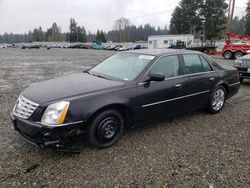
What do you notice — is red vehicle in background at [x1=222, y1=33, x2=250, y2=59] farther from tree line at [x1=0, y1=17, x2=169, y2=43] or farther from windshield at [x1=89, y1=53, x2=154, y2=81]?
tree line at [x1=0, y1=17, x2=169, y2=43]

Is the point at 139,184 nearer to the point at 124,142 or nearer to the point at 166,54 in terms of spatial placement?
the point at 124,142

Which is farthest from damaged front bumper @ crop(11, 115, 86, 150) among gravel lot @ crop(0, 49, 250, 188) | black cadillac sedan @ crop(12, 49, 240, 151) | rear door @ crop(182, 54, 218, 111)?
rear door @ crop(182, 54, 218, 111)

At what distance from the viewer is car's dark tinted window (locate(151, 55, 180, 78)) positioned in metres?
4.00

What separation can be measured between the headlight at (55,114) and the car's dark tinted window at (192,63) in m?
2.56

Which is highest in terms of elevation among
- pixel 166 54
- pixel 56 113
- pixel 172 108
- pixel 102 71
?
pixel 166 54

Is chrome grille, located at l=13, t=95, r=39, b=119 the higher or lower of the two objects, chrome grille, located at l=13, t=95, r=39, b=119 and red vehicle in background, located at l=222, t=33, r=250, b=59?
the lower

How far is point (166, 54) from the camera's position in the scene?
4.21 meters

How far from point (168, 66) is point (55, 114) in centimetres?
229

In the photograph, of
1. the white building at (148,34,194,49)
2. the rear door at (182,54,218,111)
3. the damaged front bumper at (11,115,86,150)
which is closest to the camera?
the damaged front bumper at (11,115,86,150)

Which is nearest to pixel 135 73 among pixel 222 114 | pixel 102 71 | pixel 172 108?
pixel 102 71

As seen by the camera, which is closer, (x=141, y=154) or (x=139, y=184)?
(x=139, y=184)

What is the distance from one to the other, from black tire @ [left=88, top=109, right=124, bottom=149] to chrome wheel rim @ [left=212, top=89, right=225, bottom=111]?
8.49 feet

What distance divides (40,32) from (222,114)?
401 ft

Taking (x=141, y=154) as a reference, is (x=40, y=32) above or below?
above
